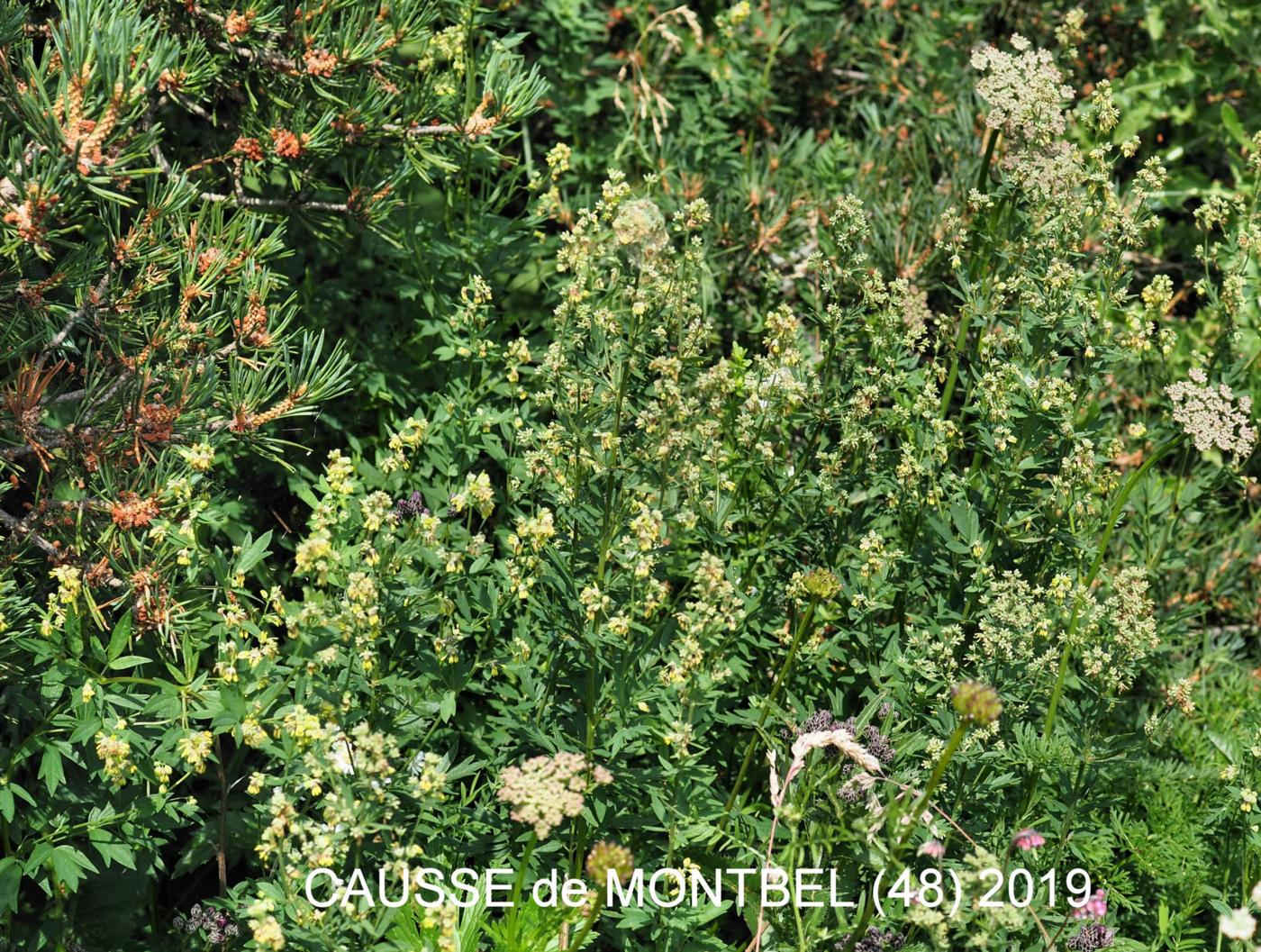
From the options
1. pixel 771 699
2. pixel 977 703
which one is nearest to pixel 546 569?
pixel 771 699

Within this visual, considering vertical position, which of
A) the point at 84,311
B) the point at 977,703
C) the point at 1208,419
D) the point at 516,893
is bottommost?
the point at 516,893

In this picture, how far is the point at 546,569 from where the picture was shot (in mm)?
3309

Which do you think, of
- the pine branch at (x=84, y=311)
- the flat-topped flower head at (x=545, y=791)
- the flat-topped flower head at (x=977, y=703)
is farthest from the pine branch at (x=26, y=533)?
the flat-topped flower head at (x=977, y=703)

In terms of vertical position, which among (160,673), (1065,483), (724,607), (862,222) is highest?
(862,222)

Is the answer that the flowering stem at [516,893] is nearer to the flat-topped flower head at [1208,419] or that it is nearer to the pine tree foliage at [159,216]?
the pine tree foliage at [159,216]

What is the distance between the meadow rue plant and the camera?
3.09m

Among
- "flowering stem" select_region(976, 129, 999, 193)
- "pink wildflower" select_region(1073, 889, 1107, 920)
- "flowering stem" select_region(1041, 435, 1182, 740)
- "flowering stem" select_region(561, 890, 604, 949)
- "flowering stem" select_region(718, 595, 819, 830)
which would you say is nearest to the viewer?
"flowering stem" select_region(561, 890, 604, 949)

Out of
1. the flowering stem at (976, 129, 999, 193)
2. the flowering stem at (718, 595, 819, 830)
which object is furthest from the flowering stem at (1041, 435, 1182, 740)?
the flowering stem at (976, 129, 999, 193)

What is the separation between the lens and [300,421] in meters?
4.30

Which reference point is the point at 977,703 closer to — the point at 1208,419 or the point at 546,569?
the point at 546,569

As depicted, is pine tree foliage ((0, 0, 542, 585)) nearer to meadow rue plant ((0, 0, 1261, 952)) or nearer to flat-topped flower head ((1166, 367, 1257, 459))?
meadow rue plant ((0, 0, 1261, 952))

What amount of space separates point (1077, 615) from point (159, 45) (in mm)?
2555

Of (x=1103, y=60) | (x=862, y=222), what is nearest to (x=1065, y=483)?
(x=862, y=222)

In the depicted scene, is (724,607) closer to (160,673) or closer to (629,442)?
(629,442)
